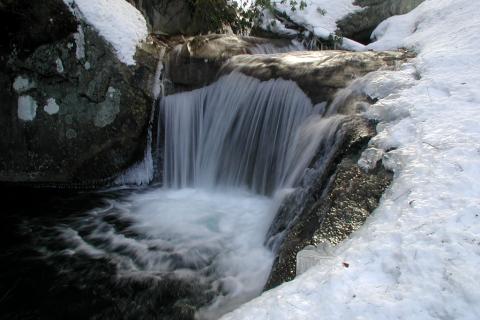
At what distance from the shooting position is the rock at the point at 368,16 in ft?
35.7

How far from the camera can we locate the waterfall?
17.3 ft

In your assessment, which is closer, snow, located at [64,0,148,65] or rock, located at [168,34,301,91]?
snow, located at [64,0,148,65]

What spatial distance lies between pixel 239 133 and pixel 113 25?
269cm

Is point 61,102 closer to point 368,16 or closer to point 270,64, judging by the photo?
point 270,64

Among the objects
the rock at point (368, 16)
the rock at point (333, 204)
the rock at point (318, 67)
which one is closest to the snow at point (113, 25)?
the rock at point (318, 67)

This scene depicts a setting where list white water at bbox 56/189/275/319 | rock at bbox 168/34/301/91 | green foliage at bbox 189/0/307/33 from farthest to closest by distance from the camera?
green foliage at bbox 189/0/307/33 < rock at bbox 168/34/301/91 < white water at bbox 56/189/275/319

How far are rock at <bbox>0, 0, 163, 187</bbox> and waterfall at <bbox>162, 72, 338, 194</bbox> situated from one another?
756 millimetres

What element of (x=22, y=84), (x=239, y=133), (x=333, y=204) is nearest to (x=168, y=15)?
(x=22, y=84)

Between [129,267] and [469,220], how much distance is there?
320 centimetres

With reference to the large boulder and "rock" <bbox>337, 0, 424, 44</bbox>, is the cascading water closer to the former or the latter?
the large boulder

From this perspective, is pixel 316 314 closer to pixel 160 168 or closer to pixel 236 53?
pixel 160 168

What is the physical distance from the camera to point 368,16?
437 inches

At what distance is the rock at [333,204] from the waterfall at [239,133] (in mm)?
782

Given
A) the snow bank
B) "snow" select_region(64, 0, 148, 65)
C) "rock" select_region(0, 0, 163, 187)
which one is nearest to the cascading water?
"rock" select_region(0, 0, 163, 187)
